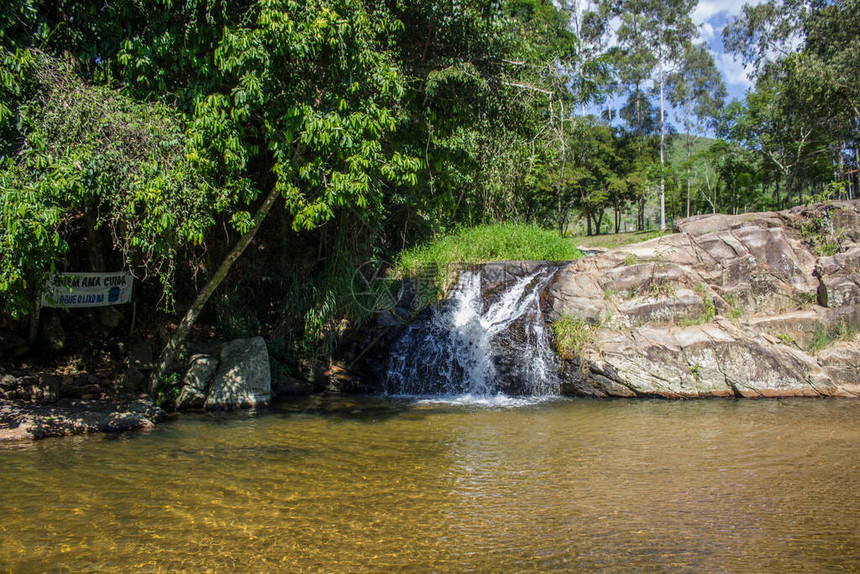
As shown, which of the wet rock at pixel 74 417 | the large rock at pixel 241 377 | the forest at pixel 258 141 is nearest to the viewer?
the forest at pixel 258 141

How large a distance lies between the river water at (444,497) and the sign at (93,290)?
215cm

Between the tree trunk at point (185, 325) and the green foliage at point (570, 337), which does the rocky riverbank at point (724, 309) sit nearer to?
the green foliage at point (570, 337)

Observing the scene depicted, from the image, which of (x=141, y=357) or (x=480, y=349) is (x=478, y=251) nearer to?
(x=480, y=349)

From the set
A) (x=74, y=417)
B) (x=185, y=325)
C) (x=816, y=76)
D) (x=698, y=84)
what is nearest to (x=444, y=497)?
(x=74, y=417)

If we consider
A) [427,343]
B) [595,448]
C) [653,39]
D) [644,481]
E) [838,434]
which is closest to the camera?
[644,481]

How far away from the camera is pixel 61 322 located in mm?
8984

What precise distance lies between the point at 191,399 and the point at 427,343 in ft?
14.2

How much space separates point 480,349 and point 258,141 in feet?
17.4

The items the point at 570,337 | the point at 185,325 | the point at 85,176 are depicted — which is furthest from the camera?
the point at 570,337

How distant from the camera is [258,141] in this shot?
8945 millimetres

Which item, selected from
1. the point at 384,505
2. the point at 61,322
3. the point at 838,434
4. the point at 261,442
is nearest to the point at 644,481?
the point at 384,505

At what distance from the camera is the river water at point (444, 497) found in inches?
147

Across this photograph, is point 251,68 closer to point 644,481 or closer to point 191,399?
point 191,399

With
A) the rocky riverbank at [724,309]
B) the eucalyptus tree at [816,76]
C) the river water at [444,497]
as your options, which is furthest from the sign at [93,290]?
the eucalyptus tree at [816,76]
